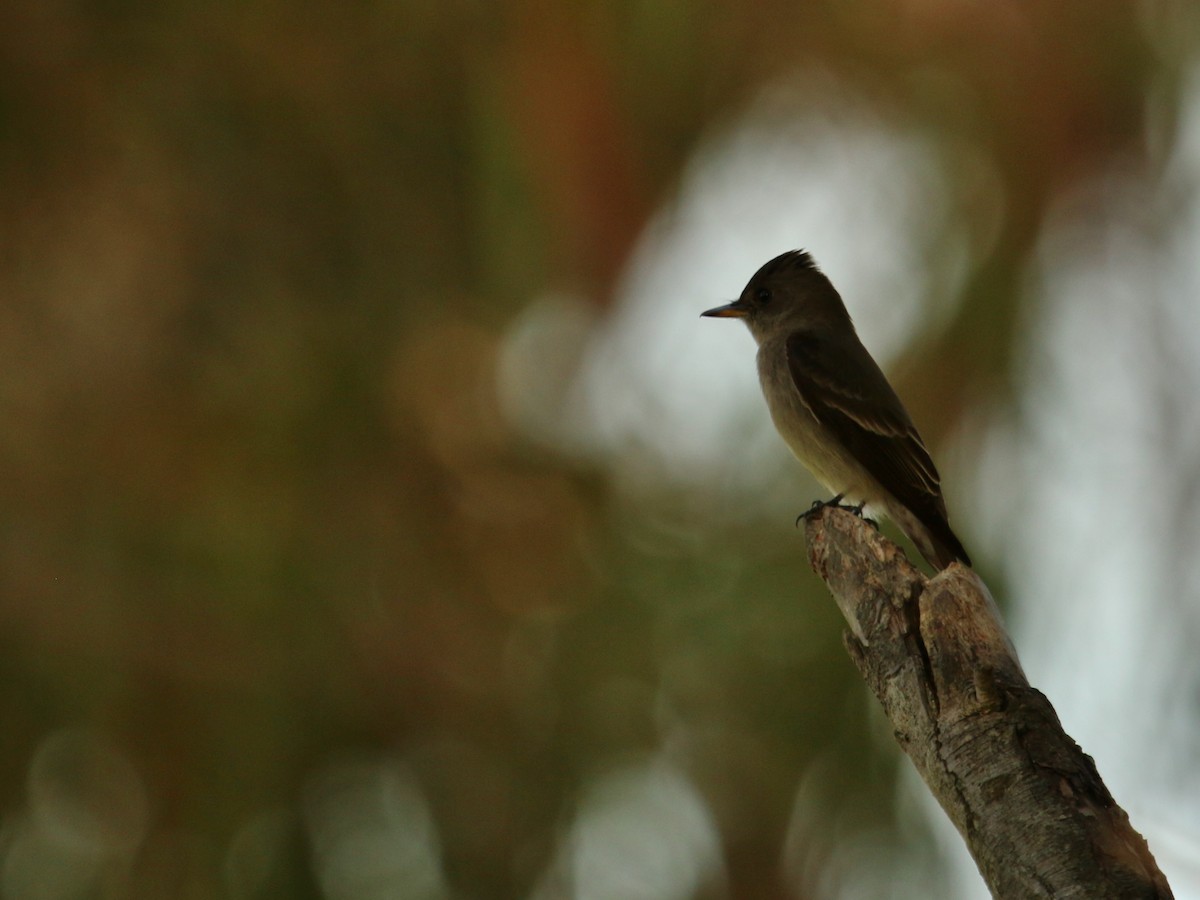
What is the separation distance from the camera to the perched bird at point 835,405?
4375mm

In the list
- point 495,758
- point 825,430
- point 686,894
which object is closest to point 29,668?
point 495,758

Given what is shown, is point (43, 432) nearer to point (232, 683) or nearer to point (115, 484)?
point (115, 484)

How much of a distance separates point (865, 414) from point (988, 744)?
2662 mm

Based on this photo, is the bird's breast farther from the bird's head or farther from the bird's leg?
the bird's head

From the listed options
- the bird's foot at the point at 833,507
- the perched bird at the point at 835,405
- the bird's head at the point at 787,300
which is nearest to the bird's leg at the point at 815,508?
the bird's foot at the point at 833,507

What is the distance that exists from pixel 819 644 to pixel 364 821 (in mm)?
1463

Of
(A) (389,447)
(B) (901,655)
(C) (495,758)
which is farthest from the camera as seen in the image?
(A) (389,447)

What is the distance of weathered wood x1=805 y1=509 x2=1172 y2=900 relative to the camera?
1.87m

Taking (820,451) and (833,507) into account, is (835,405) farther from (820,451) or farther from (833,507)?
(833,507)

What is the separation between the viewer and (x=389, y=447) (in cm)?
449

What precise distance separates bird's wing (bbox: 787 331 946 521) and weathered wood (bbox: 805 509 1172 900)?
1.57 m

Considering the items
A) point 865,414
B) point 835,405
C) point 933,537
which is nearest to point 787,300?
point 835,405

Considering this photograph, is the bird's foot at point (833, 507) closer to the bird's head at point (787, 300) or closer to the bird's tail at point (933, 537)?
the bird's tail at point (933, 537)

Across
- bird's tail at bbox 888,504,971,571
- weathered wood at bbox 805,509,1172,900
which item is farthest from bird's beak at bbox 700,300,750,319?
weathered wood at bbox 805,509,1172,900
